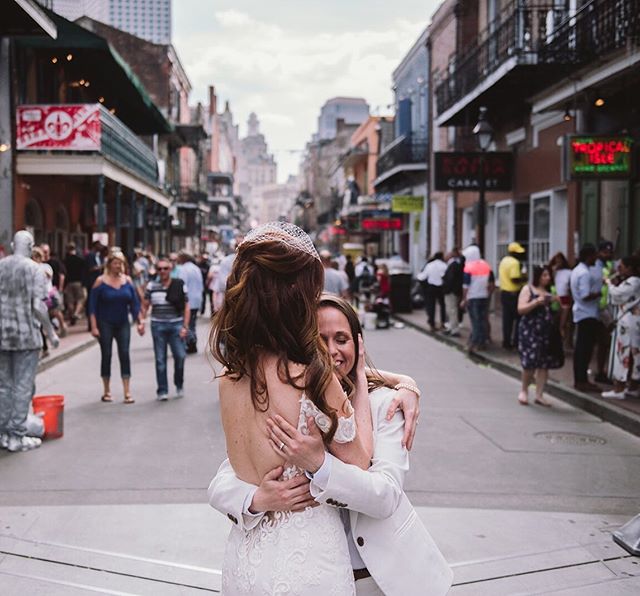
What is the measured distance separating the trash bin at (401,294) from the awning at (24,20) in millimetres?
13957

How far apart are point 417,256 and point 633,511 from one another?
27658mm

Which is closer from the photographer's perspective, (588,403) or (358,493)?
(358,493)

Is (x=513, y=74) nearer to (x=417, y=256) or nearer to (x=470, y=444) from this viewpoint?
(x=470, y=444)

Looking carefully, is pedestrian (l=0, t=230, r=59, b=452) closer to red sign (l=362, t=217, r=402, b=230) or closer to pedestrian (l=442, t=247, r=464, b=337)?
pedestrian (l=442, t=247, r=464, b=337)

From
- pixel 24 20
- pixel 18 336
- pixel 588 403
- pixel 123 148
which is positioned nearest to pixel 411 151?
pixel 123 148

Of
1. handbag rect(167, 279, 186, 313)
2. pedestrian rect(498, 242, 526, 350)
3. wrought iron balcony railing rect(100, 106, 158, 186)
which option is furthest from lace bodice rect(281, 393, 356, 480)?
wrought iron balcony railing rect(100, 106, 158, 186)

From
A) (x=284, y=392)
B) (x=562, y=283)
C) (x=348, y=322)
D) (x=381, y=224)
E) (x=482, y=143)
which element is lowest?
(x=562, y=283)

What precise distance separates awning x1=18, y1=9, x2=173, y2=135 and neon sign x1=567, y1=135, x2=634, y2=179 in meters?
9.93

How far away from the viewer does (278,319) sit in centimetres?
226

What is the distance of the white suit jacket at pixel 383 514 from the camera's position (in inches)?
89.9

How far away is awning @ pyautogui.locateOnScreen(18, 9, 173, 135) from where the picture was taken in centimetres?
1984

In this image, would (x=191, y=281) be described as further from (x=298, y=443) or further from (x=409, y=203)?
(x=409, y=203)

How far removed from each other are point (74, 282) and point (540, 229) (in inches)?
407

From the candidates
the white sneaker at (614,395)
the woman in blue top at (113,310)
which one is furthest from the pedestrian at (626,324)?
the woman in blue top at (113,310)
